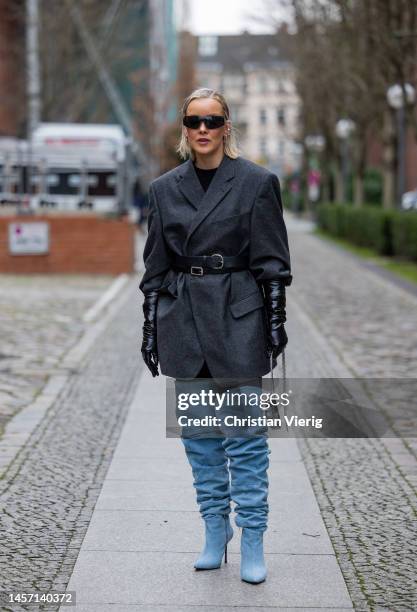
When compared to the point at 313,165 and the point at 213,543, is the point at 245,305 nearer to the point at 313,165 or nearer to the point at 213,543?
the point at 213,543

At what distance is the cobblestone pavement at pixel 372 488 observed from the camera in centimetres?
512

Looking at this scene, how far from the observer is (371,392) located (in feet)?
32.6

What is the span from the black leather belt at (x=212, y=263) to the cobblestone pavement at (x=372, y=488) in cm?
122

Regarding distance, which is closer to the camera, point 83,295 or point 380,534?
point 380,534

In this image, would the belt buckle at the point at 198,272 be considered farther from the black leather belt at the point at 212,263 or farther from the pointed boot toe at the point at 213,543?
the pointed boot toe at the point at 213,543

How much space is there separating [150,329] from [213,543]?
0.82 m

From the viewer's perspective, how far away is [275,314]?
4.96 metres

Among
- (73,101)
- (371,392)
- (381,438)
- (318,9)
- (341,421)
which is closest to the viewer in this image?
(381,438)

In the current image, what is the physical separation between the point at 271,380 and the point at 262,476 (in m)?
0.37

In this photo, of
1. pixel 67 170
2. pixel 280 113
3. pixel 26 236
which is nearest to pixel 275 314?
pixel 26 236

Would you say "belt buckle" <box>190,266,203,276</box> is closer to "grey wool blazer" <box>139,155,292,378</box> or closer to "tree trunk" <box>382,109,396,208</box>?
"grey wool blazer" <box>139,155,292,378</box>

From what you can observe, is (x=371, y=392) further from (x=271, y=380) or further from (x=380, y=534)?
(x=271, y=380)

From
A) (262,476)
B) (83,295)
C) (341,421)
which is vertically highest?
(262,476)

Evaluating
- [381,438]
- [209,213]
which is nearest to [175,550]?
[209,213]
